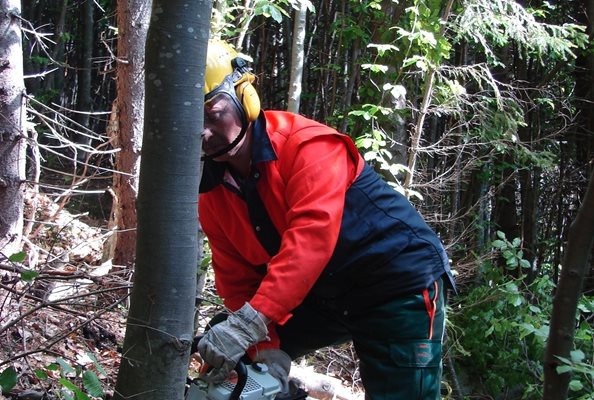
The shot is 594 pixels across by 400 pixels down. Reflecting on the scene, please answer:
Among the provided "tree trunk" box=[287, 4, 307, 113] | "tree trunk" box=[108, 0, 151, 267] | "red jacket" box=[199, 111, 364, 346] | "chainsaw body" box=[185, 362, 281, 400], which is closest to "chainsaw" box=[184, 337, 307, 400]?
"chainsaw body" box=[185, 362, 281, 400]

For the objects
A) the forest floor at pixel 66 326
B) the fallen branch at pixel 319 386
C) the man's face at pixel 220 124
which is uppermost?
the man's face at pixel 220 124

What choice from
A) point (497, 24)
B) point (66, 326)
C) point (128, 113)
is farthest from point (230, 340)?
point (497, 24)

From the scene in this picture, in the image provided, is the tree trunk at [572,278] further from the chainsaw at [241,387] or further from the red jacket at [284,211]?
the chainsaw at [241,387]

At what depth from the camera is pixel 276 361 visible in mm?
2992

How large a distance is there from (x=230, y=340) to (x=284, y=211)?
640 millimetres

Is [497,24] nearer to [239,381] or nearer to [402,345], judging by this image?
[402,345]

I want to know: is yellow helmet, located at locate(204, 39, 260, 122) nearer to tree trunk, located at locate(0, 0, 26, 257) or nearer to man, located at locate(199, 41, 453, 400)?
man, located at locate(199, 41, 453, 400)

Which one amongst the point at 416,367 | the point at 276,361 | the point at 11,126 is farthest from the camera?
the point at 11,126

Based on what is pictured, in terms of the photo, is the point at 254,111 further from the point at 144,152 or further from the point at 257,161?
the point at 144,152

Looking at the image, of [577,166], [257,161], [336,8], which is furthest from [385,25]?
[577,166]

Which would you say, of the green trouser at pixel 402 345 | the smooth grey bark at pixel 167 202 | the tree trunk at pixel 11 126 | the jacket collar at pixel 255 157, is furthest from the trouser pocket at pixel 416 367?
the tree trunk at pixel 11 126

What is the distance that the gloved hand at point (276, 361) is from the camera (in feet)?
9.58

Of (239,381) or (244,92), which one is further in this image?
(244,92)

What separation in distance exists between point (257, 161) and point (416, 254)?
827 mm
